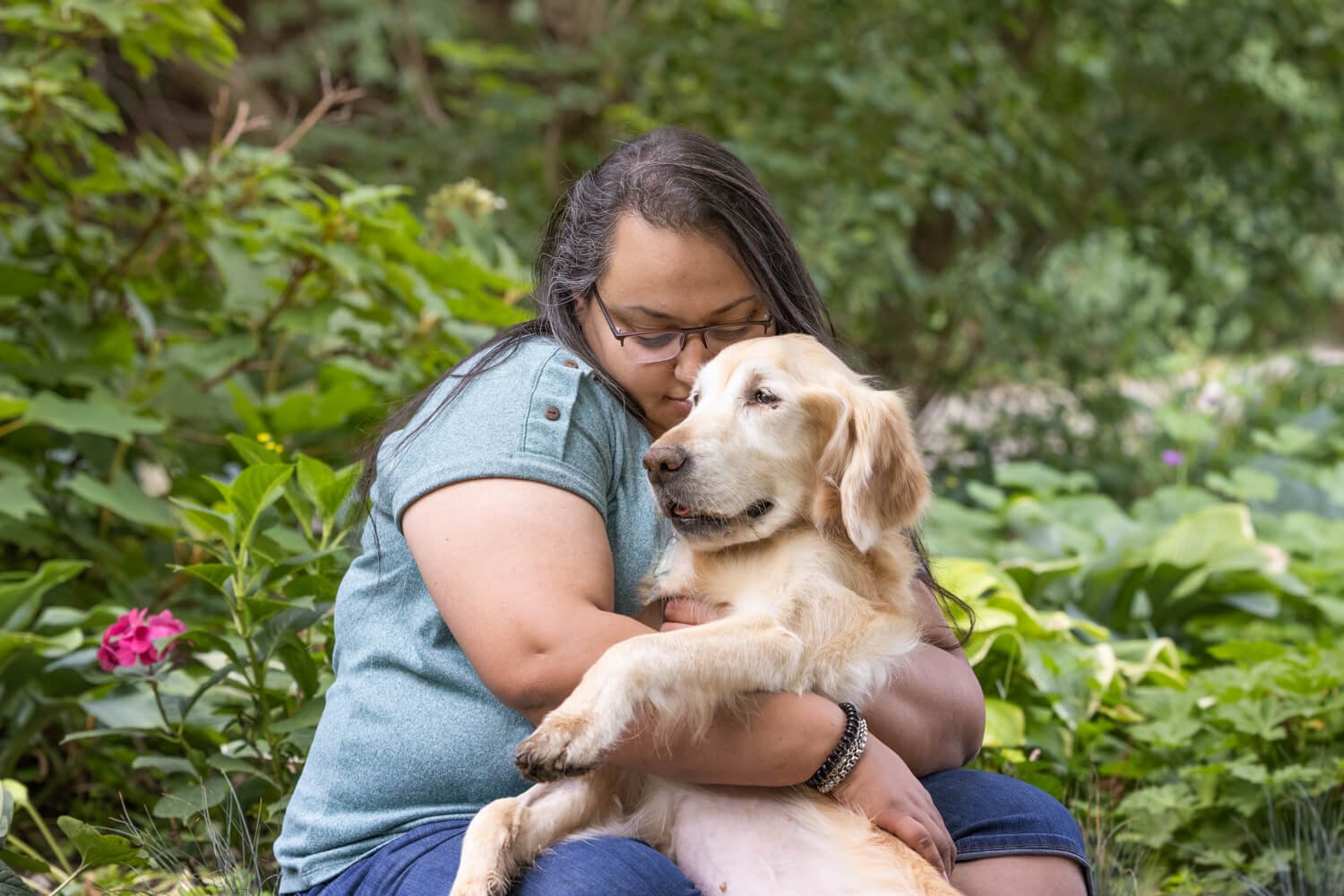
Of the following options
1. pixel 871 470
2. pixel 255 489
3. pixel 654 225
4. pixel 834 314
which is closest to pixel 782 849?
pixel 871 470

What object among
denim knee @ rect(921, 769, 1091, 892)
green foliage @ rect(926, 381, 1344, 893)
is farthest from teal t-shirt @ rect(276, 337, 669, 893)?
green foliage @ rect(926, 381, 1344, 893)

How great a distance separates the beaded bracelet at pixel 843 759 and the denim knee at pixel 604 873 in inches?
9.7

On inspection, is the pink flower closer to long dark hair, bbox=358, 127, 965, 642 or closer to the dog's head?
long dark hair, bbox=358, 127, 965, 642

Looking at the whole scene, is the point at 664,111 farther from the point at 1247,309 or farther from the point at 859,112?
the point at 1247,309

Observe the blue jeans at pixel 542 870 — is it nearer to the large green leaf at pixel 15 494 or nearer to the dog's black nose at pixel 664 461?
the dog's black nose at pixel 664 461

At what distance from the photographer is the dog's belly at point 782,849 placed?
1.81 m

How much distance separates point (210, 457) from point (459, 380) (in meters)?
1.81

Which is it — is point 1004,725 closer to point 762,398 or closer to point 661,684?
point 762,398

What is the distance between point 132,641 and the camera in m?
2.39

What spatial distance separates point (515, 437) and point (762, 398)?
1.54ft

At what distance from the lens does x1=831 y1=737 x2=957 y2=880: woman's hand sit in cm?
187

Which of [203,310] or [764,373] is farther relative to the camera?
[203,310]

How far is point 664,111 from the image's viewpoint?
5711 mm

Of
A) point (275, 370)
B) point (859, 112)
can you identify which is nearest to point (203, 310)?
point (275, 370)
